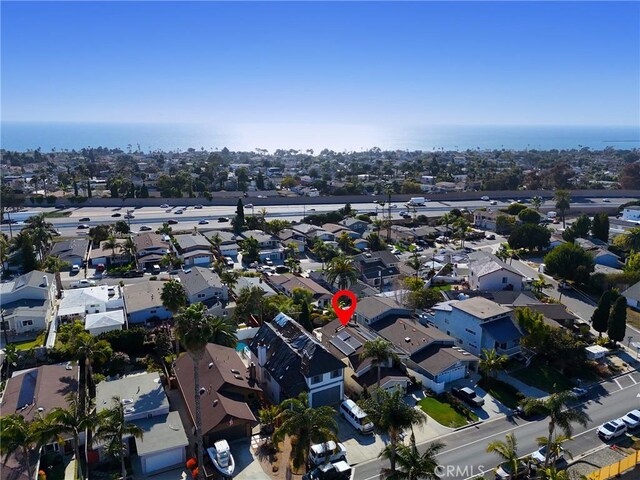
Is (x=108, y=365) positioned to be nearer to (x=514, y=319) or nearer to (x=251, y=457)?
(x=251, y=457)

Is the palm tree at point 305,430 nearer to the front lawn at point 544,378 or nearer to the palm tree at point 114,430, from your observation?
the palm tree at point 114,430

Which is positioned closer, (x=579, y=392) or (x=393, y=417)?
(x=393, y=417)

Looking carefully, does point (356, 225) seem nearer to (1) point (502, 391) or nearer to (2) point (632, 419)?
(1) point (502, 391)

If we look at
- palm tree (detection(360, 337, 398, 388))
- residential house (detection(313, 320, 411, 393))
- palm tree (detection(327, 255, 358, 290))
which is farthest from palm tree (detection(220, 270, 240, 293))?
palm tree (detection(360, 337, 398, 388))

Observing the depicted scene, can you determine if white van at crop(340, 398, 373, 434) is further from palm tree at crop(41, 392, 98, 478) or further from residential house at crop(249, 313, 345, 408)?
palm tree at crop(41, 392, 98, 478)

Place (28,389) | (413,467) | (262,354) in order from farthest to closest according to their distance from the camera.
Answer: (262,354) → (28,389) → (413,467)

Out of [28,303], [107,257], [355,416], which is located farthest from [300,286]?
[107,257]

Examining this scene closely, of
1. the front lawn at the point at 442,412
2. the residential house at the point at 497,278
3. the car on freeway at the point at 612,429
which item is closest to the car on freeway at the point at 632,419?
the car on freeway at the point at 612,429
